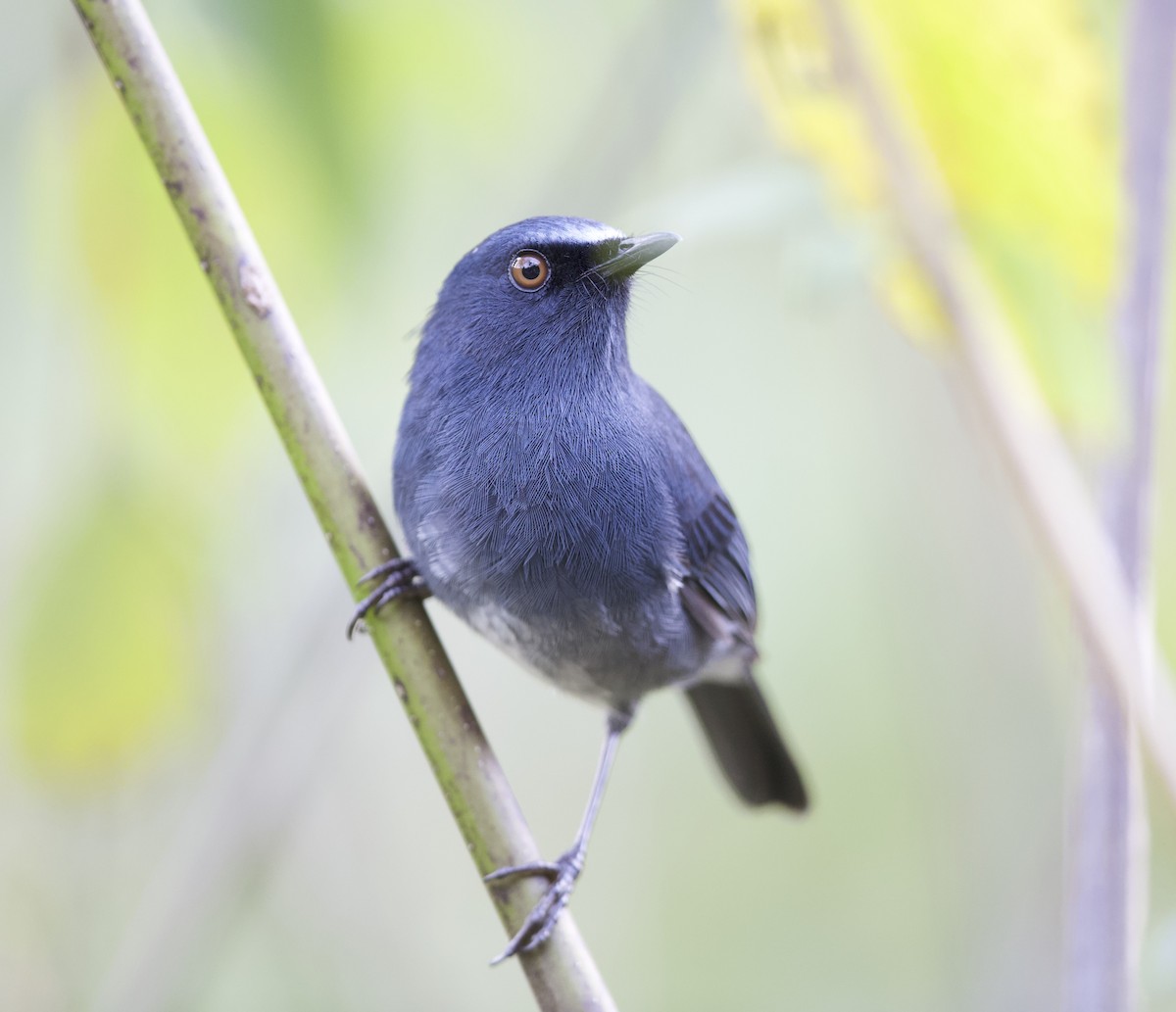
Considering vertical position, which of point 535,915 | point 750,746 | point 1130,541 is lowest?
point 750,746

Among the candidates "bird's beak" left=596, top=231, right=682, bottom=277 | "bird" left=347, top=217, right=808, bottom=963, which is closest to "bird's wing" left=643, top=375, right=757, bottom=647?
"bird" left=347, top=217, right=808, bottom=963

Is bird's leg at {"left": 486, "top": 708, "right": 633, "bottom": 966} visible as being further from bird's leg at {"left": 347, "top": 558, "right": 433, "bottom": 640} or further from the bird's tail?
the bird's tail

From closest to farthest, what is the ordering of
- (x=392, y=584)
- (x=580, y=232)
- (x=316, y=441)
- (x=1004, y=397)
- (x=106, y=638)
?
(x=1004, y=397)
(x=316, y=441)
(x=392, y=584)
(x=106, y=638)
(x=580, y=232)

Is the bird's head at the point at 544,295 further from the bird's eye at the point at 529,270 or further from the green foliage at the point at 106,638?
the green foliage at the point at 106,638

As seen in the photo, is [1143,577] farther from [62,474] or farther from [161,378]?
[62,474]

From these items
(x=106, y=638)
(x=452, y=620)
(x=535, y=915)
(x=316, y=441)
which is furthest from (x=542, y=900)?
(x=452, y=620)

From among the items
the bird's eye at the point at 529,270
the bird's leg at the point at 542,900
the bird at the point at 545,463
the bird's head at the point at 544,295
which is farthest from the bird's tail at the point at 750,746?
the bird's eye at the point at 529,270

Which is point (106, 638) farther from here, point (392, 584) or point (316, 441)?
point (316, 441)

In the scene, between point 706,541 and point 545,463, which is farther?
point 706,541

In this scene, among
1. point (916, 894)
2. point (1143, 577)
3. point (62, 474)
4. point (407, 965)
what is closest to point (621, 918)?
point (407, 965)
